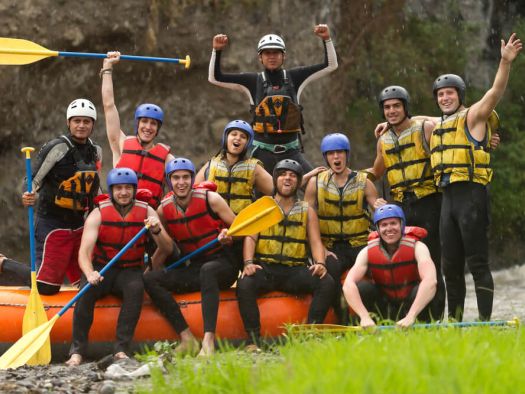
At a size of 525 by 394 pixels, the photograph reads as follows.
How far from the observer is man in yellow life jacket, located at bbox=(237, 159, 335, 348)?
23.4 feet

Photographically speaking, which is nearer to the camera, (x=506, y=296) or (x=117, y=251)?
(x=117, y=251)

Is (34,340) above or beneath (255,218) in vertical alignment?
beneath

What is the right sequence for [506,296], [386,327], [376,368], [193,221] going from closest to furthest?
1. [376,368]
2. [386,327]
3. [193,221]
4. [506,296]

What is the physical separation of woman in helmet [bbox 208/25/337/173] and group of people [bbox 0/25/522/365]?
0.01m

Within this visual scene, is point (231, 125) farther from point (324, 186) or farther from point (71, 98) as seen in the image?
point (71, 98)

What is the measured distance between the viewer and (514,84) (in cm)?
1507

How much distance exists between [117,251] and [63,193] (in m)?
0.67

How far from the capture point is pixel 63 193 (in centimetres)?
734

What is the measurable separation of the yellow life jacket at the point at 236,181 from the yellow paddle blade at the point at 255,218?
469 mm

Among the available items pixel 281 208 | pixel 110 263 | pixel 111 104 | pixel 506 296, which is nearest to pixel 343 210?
pixel 281 208

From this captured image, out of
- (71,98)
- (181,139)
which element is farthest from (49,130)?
(181,139)

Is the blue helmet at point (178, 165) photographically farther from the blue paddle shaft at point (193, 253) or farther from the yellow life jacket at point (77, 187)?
the yellow life jacket at point (77, 187)

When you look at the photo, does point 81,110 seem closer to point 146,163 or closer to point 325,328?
point 146,163

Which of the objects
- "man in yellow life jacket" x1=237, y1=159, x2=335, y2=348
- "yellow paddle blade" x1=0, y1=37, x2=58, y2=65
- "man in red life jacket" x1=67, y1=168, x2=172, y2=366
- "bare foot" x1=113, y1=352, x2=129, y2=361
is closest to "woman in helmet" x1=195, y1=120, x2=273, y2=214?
"man in yellow life jacket" x1=237, y1=159, x2=335, y2=348
